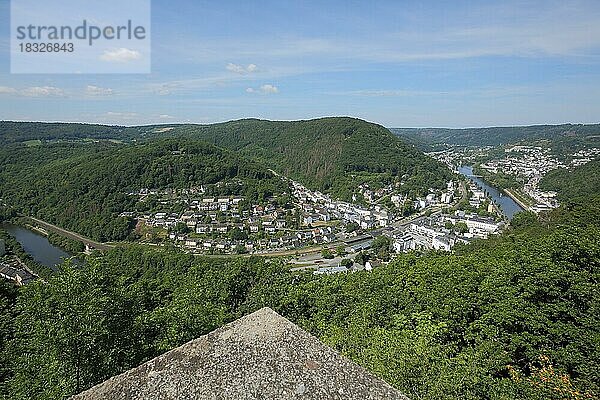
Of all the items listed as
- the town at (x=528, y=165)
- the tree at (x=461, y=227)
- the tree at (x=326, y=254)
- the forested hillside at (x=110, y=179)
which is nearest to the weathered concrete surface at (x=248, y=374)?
the tree at (x=326, y=254)

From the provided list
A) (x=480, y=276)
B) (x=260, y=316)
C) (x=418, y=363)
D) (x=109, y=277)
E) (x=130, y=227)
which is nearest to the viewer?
(x=260, y=316)

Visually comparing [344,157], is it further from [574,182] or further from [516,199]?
[574,182]

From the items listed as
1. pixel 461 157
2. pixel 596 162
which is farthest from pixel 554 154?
pixel 596 162

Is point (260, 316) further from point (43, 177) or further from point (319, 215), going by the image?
point (43, 177)

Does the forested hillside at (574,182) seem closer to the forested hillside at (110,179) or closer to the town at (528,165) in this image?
the town at (528,165)

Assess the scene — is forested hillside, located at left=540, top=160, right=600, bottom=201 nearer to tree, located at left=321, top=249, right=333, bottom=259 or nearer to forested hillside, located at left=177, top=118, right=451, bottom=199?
forested hillside, located at left=177, top=118, right=451, bottom=199

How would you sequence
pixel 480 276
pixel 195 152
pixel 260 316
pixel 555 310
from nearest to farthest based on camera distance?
pixel 260 316, pixel 555 310, pixel 480 276, pixel 195 152

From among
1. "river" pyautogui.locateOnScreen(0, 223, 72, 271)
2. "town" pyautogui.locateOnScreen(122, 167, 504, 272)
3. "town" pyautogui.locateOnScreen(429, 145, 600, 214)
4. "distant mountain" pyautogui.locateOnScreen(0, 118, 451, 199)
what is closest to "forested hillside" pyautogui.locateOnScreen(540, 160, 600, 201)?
"town" pyautogui.locateOnScreen(429, 145, 600, 214)
